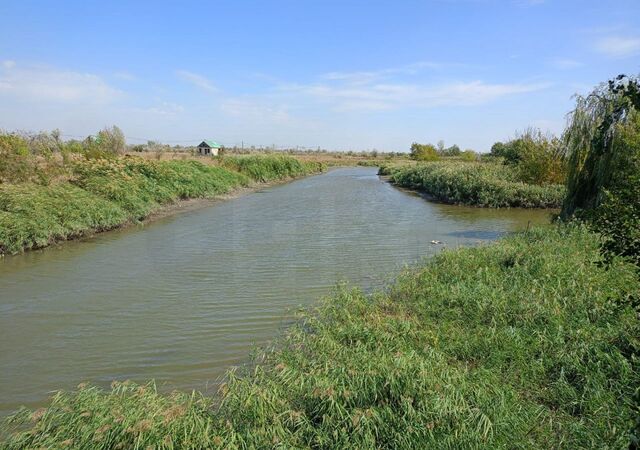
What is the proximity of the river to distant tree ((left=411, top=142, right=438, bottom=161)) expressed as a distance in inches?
2008

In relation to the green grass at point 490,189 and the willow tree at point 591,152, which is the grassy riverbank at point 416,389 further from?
the green grass at point 490,189

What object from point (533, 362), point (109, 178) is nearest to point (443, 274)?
point (533, 362)

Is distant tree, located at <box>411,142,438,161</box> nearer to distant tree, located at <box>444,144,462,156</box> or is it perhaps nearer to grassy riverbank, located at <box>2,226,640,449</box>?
distant tree, located at <box>444,144,462,156</box>

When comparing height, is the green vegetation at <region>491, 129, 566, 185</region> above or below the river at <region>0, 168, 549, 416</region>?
above

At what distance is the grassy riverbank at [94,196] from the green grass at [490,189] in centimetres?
1500

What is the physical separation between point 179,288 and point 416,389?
753cm

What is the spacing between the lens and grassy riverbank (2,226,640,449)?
3949mm

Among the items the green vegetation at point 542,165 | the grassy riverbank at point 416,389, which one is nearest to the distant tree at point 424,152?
the green vegetation at point 542,165

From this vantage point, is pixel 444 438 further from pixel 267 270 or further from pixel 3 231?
pixel 3 231

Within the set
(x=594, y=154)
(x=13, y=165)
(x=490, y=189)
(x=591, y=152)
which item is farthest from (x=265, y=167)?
(x=594, y=154)

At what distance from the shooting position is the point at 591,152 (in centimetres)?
1474

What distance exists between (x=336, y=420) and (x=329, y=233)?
13.8 m

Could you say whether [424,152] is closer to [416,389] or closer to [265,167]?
[265,167]

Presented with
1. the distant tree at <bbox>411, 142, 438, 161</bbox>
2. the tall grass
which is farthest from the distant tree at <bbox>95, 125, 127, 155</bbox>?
the distant tree at <bbox>411, 142, 438, 161</bbox>
